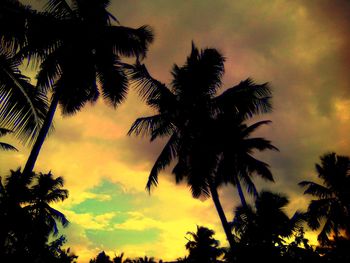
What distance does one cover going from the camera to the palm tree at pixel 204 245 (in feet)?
93.0

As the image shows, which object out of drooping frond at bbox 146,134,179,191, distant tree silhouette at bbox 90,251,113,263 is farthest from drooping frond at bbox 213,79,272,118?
distant tree silhouette at bbox 90,251,113,263

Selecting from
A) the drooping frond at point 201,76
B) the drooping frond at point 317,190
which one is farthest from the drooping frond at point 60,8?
the drooping frond at point 317,190

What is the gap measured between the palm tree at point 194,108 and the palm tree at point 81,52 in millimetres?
1187

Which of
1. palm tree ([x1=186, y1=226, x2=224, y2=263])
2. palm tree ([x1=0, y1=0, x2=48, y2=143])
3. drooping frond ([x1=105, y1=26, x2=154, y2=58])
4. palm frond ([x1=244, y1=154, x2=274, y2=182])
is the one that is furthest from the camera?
palm tree ([x1=186, y1=226, x2=224, y2=263])

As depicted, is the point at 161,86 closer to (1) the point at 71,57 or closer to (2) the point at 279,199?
(1) the point at 71,57

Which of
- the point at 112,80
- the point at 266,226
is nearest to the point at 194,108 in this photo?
the point at 112,80

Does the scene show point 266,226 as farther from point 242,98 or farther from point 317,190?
point 317,190

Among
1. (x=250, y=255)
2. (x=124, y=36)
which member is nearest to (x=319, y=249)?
(x=250, y=255)

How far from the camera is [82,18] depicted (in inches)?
448

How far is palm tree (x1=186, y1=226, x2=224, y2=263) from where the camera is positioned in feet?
93.0

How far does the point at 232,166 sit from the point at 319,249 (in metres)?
6.68

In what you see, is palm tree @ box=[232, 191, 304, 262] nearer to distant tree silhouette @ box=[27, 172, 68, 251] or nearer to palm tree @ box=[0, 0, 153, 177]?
palm tree @ box=[0, 0, 153, 177]

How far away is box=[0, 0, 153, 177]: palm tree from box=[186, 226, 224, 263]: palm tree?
2304cm

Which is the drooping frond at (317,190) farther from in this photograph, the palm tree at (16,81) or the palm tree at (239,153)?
the palm tree at (16,81)
